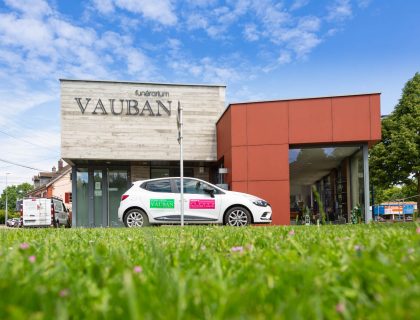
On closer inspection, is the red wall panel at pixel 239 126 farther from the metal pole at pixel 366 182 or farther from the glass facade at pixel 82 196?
the glass facade at pixel 82 196

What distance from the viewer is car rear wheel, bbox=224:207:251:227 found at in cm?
1288

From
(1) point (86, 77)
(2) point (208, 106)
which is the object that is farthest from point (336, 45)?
(1) point (86, 77)

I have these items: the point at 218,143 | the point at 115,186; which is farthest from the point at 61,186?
the point at 218,143

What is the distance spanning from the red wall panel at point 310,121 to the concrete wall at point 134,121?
5034 millimetres

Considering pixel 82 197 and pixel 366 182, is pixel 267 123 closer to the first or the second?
pixel 366 182

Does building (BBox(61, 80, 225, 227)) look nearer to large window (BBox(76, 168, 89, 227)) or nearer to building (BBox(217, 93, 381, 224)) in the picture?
large window (BBox(76, 168, 89, 227))

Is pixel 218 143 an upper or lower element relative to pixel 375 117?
lower

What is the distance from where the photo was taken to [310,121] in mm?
17172

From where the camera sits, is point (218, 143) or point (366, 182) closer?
point (366, 182)

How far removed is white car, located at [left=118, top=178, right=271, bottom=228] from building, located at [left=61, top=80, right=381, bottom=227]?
4.38 meters

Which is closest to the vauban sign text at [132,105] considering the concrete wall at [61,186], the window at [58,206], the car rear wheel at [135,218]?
the car rear wheel at [135,218]

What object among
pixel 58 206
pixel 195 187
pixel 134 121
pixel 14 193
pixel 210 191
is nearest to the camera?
pixel 210 191

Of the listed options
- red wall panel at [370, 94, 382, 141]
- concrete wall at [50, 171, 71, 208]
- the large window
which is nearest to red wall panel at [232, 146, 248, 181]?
red wall panel at [370, 94, 382, 141]

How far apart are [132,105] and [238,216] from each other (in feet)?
33.2
